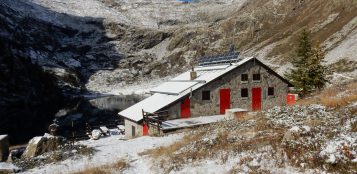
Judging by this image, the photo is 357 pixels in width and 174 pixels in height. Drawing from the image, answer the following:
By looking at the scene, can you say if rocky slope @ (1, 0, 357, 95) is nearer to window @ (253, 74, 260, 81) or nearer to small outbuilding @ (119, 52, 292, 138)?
small outbuilding @ (119, 52, 292, 138)

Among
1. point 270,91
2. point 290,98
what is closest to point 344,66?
point 290,98

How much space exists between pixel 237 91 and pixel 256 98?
2.80 m

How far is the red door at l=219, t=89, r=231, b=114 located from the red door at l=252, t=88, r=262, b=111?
336cm

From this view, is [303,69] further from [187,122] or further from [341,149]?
[341,149]

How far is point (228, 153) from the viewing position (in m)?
15.1

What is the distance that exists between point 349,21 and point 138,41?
11747 centimetres

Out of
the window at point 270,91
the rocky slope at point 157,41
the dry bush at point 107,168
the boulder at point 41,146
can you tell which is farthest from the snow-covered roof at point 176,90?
the rocky slope at point 157,41

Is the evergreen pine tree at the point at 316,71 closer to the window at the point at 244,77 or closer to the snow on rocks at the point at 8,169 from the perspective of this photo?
the window at the point at 244,77

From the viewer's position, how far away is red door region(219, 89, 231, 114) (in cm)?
3750

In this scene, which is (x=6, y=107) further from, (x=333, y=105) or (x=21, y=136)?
(x=333, y=105)

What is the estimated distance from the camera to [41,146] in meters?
22.9

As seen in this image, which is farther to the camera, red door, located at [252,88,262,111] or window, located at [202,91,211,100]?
red door, located at [252,88,262,111]

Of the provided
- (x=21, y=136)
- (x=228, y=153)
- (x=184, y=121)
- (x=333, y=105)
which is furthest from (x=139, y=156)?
(x=21, y=136)

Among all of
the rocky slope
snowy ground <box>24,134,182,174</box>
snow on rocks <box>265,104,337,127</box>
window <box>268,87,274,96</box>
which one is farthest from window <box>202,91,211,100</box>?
the rocky slope
